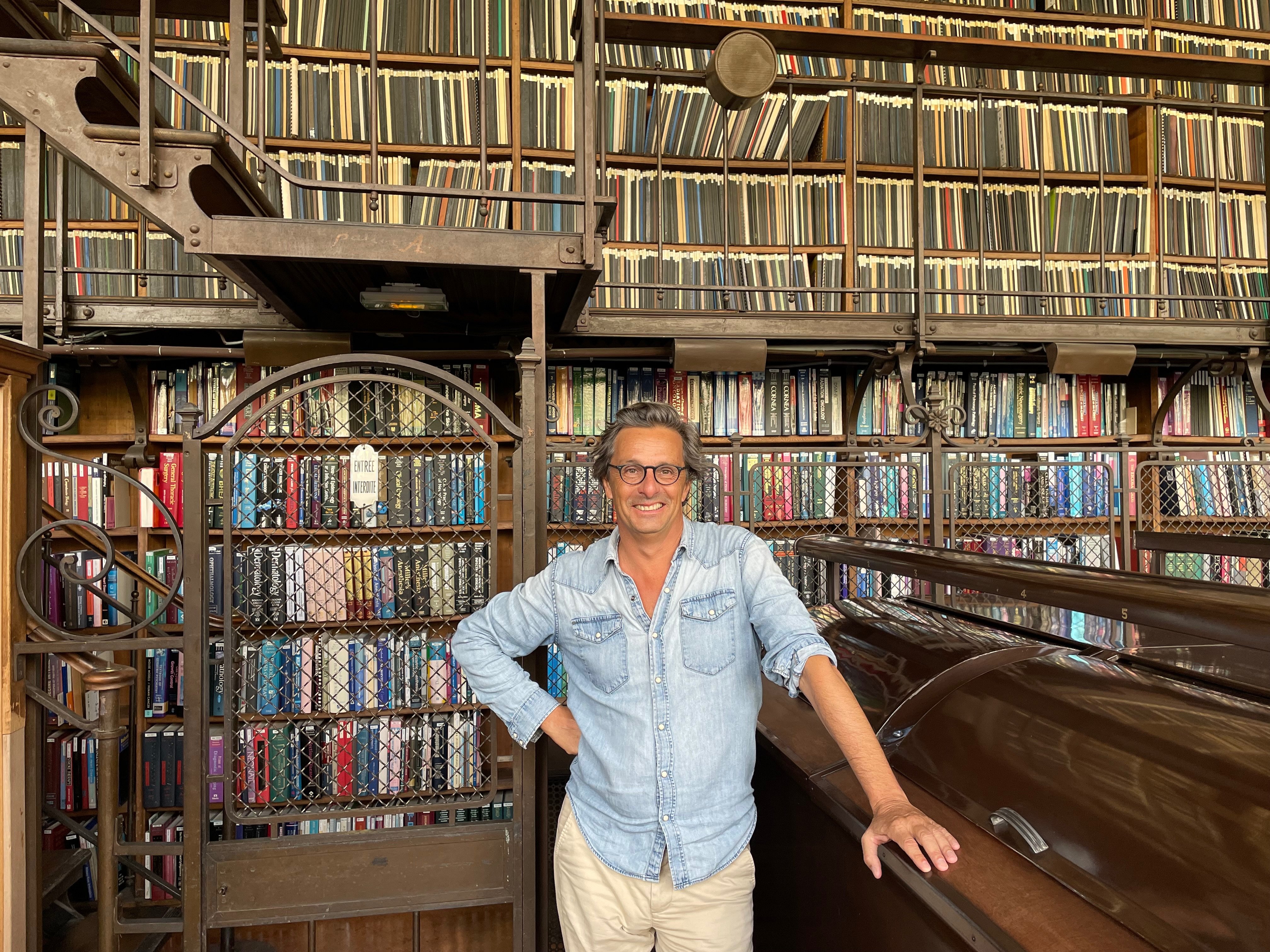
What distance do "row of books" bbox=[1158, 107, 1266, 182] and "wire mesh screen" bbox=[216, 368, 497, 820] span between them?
3.50 m

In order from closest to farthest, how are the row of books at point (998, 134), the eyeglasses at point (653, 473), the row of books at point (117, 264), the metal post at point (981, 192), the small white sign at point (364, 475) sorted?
the eyeglasses at point (653, 473) < the small white sign at point (364, 475) < the row of books at point (117, 264) < the metal post at point (981, 192) < the row of books at point (998, 134)

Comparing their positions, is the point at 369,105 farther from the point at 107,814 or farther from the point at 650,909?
the point at 650,909

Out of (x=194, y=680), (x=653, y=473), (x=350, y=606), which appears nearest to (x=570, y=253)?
(x=653, y=473)

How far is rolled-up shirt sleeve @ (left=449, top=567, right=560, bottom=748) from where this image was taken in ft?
4.35

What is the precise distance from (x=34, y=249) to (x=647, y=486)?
146cm

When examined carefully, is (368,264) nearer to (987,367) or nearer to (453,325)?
(453,325)

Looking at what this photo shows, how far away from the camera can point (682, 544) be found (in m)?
→ 1.25

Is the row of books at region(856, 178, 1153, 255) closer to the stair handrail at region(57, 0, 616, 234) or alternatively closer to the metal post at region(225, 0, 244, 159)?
the stair handrail at region(57, 0, 616, 234)

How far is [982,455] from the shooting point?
3559 millimetres

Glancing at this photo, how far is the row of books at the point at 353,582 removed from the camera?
2867 millimetres

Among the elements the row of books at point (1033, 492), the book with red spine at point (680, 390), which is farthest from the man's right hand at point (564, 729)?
the row of books at point (1033, 492)

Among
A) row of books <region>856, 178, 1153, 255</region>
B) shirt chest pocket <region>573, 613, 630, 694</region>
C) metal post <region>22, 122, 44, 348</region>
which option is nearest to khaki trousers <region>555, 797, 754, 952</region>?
shirt chest pocket <region>573, 613, 630, 694</region>

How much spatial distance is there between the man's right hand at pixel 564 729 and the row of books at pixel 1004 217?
→ 2820 millimetres

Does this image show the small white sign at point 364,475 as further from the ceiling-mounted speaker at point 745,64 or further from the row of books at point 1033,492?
the row of books at point 1033,492
